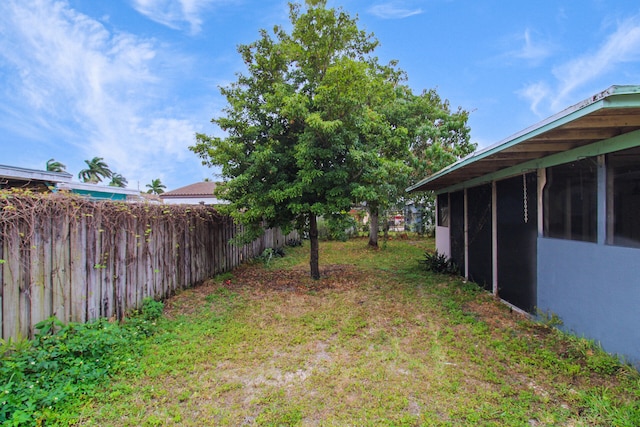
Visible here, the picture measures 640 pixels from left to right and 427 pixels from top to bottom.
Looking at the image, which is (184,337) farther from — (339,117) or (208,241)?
(339,117)

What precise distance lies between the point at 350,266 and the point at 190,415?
6.65 meters

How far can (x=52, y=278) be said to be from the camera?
3.12 meters

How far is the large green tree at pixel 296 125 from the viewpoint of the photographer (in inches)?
218

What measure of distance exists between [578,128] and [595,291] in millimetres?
1749

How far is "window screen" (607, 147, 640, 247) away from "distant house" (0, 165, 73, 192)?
9.33 meters

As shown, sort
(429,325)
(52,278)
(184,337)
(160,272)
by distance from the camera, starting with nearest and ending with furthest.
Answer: (52,278) < (184,337) < (429,325) < (160,272)

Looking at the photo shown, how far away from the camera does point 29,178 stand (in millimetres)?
6680

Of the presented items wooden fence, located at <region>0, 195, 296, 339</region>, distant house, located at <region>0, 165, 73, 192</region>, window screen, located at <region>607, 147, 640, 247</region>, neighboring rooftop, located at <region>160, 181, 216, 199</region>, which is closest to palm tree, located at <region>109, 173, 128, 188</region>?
neighboring rooftop, located at <region>160, 181, 216, 199</region>

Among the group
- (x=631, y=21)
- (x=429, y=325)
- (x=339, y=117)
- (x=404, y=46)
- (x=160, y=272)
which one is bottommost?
(x=429, y=325)

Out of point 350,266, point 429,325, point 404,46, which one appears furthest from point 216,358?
point 404,46

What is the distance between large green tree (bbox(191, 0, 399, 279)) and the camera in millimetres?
5547

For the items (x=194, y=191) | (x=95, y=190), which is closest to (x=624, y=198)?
(x=95, y=190)

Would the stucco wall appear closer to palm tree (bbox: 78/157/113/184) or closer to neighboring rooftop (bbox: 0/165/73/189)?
neighboring rooftop (bbox: 0/165/73/189)

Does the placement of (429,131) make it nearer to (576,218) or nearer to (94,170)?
(576,218)
